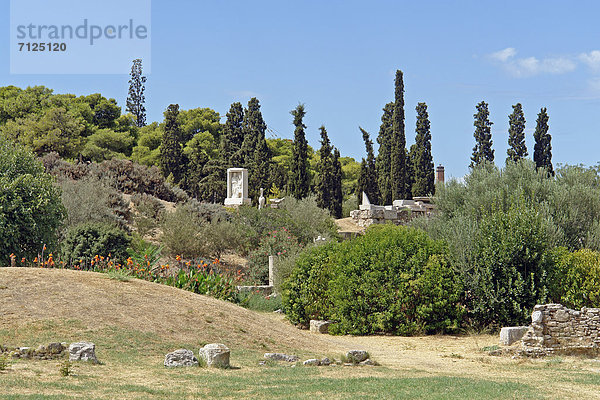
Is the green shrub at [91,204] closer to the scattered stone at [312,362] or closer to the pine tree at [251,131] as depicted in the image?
the scattered stone at [312,362]

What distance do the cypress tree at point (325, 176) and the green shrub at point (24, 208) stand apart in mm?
25910

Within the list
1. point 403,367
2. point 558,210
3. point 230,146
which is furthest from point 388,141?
point 403,367

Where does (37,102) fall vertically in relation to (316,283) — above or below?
above

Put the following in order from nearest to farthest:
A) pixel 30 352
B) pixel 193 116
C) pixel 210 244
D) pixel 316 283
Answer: pixel 30 352 < pixel 316 283 < pixel 210 244 < pixel 193 116

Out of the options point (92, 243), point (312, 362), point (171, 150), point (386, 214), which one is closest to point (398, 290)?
point (312, 362)

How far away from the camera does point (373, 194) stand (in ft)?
152

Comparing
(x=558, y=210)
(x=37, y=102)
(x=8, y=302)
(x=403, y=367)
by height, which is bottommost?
(x=403, y=367)

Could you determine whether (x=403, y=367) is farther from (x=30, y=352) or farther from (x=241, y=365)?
(x=30, y=352)

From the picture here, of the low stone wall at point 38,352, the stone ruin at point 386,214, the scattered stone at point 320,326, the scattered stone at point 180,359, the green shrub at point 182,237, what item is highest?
the stone ruin at point 386,214

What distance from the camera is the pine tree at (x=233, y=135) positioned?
2031 inches

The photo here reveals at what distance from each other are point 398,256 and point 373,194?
1182 inches


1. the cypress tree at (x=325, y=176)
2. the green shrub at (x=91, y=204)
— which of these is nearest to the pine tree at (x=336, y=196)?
the cypress tree at (x=325, y=176)

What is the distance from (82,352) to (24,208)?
1021 cm

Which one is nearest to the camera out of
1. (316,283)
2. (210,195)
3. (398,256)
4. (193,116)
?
(398,256)
